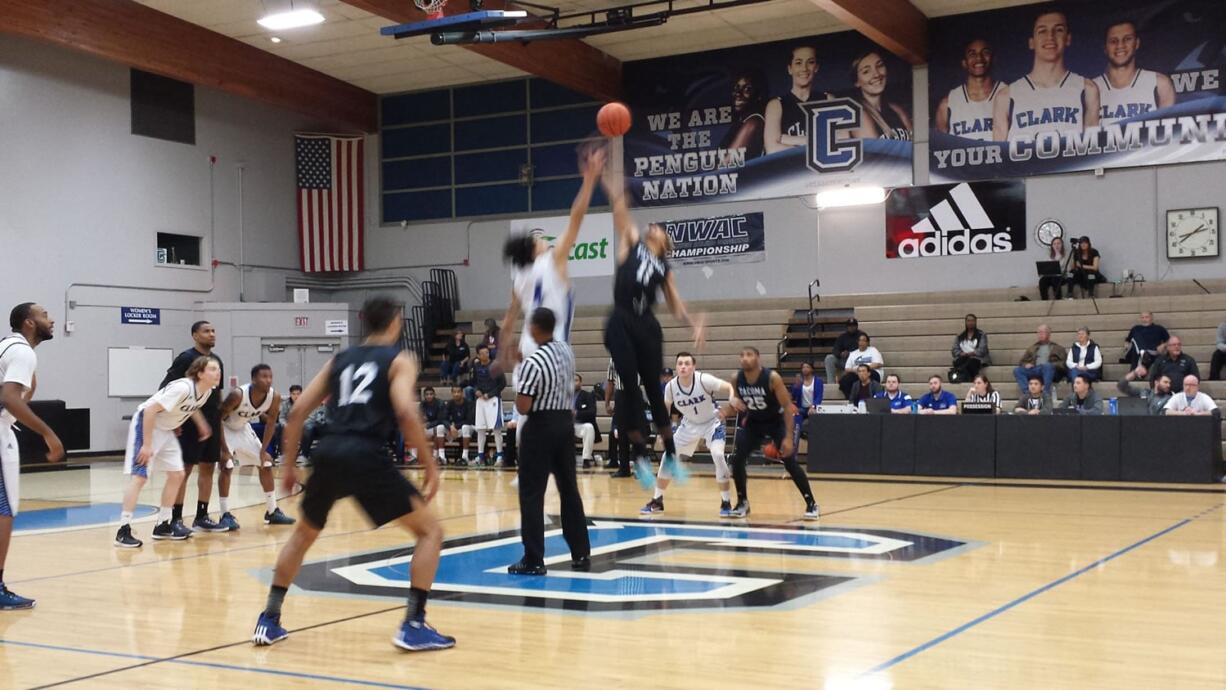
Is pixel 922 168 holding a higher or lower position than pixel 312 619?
higher

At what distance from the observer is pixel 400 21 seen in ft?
64.8

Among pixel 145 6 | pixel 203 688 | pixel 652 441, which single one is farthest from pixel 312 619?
pixel 145 6

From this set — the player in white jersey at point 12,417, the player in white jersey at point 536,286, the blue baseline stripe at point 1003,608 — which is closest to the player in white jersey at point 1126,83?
the blue baseline stripe at point 1003,608

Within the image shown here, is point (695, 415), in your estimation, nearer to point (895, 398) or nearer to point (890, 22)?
point (895, 398)

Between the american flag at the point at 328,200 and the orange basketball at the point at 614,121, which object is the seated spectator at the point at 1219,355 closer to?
the orange basketball at the point at 614,121

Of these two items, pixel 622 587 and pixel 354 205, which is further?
pixel 354 205

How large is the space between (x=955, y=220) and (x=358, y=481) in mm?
18670

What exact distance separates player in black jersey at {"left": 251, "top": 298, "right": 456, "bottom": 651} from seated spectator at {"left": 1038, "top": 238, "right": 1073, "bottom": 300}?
17.4 meters

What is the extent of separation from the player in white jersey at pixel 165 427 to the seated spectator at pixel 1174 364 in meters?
13.3

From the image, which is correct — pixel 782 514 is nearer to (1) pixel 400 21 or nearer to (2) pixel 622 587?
(2) pixel 622 587

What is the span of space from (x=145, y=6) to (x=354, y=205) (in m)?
7.61

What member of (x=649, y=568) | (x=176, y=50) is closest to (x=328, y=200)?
(x=176, y=50)

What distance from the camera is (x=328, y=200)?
94.0 feet

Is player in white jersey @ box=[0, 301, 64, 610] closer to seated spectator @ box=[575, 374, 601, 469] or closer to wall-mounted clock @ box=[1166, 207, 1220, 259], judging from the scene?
seated spectator @ box=[575, 374, 601, 469]
